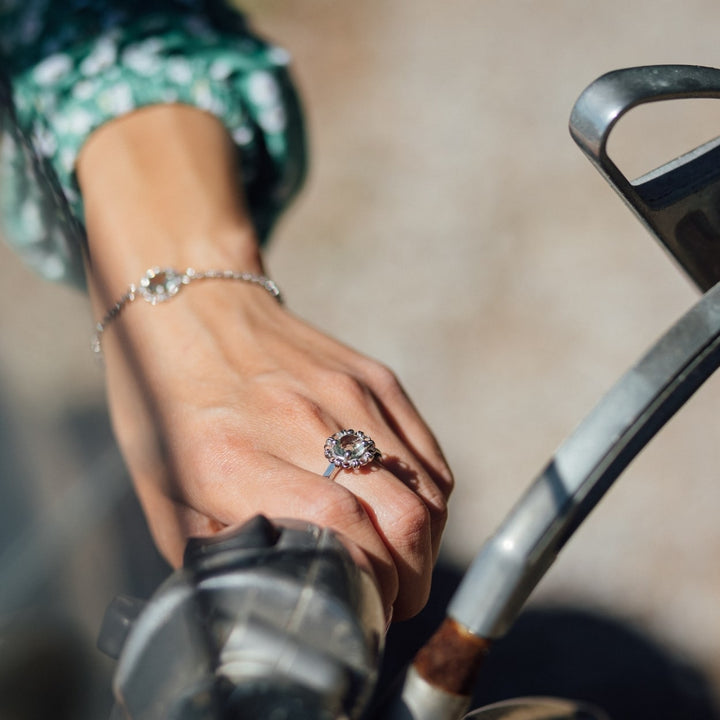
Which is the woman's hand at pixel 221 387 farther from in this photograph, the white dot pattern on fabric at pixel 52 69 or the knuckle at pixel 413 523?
the white dot pattern on fabric at pixel 52 69

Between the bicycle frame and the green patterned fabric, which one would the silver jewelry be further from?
the green patterned fabric

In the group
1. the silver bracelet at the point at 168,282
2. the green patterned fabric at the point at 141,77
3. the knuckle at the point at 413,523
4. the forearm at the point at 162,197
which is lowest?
the knuckle at the point at 413,523

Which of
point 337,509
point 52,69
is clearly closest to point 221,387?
point 337,509

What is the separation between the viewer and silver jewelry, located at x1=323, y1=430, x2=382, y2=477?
0.77m

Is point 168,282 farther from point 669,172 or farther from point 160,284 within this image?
point 669,172

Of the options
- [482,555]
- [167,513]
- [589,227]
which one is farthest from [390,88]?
[482,555]

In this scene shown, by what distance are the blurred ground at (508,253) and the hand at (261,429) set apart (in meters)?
1.29

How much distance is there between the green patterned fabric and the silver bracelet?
0.29 ft

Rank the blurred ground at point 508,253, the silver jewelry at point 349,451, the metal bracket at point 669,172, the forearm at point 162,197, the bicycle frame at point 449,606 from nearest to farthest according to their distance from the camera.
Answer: the bicycle frame at point 449,606 → the metal bracket at point 669,172 → the silver jewelry at point 349,451 → the forearm at point 162,197 → the blurred ground at point 508,253

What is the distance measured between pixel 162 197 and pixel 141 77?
0.18 meters

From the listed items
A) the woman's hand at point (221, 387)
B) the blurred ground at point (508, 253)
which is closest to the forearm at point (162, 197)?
the woman's hand at point (221, 387)

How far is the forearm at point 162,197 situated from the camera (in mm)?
1013

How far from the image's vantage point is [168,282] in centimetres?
99

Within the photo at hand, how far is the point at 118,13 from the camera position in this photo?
120 cm
